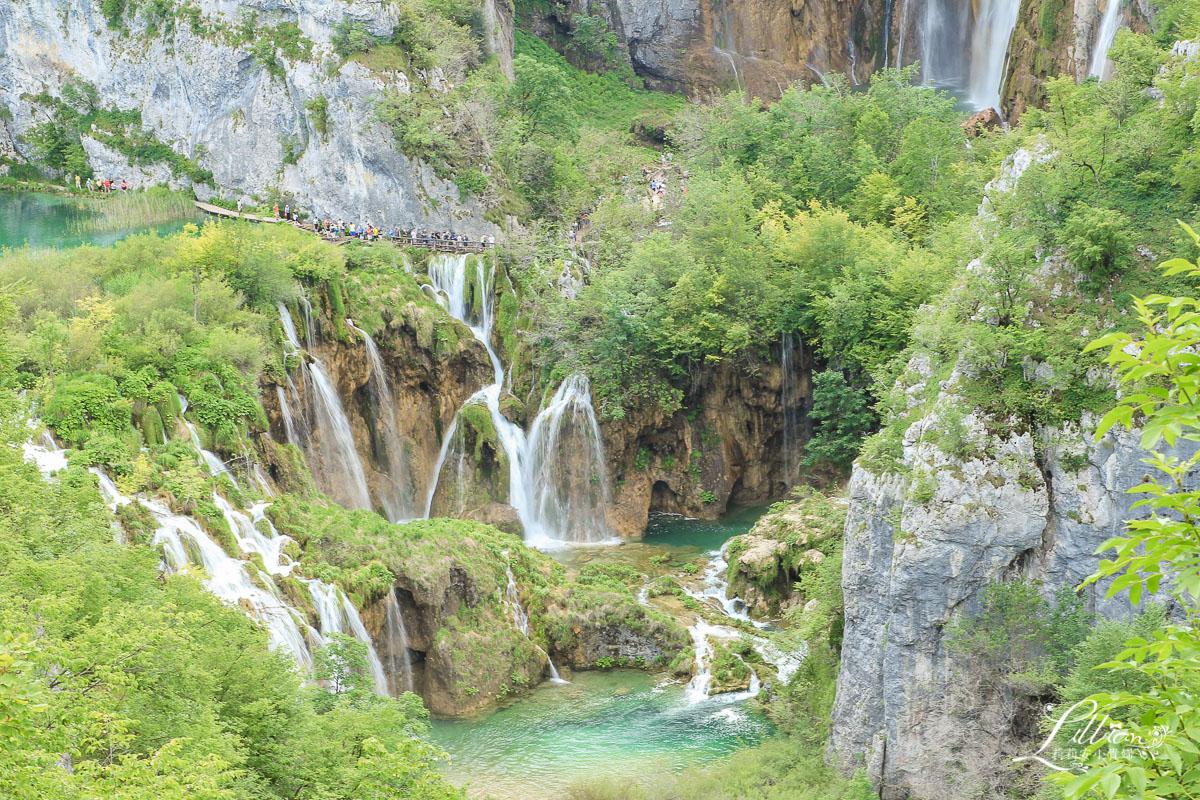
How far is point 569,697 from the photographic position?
80.9 ft

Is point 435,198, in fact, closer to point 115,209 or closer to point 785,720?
point 115,209

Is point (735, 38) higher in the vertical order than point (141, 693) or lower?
higher

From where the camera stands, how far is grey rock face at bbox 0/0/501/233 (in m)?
42.4

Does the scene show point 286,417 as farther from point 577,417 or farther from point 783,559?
point 783,559

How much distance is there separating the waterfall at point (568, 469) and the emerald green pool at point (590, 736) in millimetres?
Result: 10443

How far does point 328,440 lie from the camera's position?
30.9 meters

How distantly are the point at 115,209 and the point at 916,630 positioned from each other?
128 feet

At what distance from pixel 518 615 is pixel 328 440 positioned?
8951mm

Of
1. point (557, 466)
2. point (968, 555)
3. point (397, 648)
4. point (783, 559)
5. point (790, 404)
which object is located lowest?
point (397, 648)

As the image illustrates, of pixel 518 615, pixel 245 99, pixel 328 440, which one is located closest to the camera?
pixel 518 615

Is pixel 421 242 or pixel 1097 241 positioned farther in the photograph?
pixel 421 242

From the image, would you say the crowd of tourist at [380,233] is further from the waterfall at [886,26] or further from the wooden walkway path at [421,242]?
the waterfall at [886,26]

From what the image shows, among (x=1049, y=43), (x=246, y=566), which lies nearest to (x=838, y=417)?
(x=1049, y=43)

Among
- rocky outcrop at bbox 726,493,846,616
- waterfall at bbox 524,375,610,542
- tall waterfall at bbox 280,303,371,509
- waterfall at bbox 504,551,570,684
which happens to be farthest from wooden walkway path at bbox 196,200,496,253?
rocky outcrop at bbox 726,493,846,616
